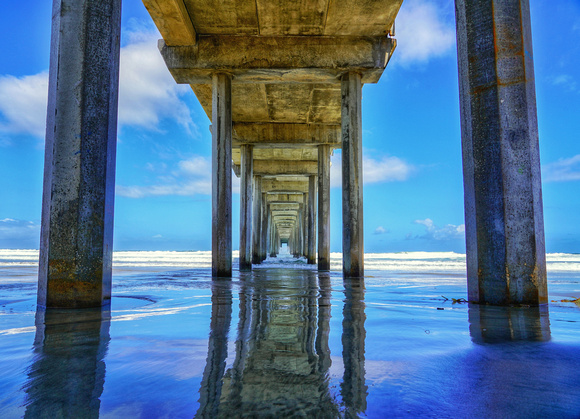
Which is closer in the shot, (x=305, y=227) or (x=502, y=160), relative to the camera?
(x=502, y=160)

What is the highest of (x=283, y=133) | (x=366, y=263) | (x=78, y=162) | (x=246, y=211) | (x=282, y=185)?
(x=283, y=133)

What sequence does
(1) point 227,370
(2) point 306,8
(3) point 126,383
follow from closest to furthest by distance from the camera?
(3) point 126,383 < (1) point 227,370 < (2) point 306,8

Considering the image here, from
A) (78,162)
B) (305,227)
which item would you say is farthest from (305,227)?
(78,162)

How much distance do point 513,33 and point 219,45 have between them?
25.3 ft

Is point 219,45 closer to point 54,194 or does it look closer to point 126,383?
point 54,194

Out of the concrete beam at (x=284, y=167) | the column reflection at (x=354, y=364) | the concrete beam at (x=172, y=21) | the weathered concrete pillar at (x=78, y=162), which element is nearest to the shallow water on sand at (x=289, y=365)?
the column reflection at (x=354, y=364)

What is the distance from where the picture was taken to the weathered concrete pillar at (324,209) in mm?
14289

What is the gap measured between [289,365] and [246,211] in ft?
44.5

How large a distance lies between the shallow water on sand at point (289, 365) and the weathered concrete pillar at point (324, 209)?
37.0ft

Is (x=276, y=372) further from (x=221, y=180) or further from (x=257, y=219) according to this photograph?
(x=257, y=219)

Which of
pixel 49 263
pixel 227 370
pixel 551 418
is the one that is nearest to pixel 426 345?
pixel 551 418

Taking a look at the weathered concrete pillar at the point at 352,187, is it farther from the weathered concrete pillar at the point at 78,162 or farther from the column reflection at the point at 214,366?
the column reflection at the point at 214,366

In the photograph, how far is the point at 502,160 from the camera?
12.7 feet

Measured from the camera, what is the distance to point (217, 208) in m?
9.73
